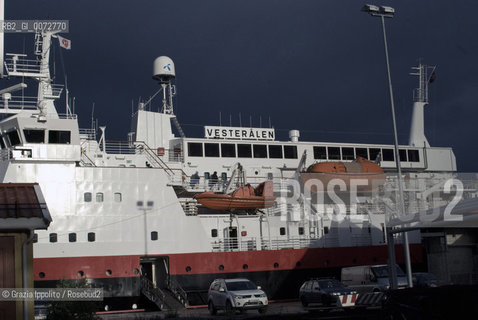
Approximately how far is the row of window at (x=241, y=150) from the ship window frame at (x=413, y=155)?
773 cm

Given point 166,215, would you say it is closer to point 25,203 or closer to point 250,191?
point 250,191

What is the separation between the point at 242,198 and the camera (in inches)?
1054

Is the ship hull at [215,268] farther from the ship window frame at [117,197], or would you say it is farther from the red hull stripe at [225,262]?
the ship window frame at [117,197]

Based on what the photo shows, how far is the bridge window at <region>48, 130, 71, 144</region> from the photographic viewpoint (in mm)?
24688

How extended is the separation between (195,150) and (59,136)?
23.6 feet

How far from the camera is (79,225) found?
24328 millimetres

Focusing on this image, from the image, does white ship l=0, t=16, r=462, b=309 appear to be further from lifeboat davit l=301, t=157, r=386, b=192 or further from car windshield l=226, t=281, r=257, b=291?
car windshield l=226, t=281, r=257, b=291

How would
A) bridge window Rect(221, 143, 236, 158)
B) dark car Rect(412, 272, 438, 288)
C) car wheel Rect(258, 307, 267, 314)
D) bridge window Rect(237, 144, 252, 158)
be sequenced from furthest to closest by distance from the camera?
bridge window Rect(237, 144, 252, 158) < bridge window Rect(221, 143, 236, 158) < dark car Rect(412, 272, 438, 288) < car wheel Rect(258, 307, 267, 314)

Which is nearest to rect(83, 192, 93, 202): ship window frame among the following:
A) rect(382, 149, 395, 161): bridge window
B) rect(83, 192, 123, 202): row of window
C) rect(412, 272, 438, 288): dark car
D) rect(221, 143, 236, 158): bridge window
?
rect(83, 192, 123, 202): row of window

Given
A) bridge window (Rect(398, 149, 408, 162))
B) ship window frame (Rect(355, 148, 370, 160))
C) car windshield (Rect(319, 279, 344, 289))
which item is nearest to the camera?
car windshield (Rect(319, 279, 344, 289))

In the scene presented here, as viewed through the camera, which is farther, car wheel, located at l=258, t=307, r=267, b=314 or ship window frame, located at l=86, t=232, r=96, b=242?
ship window frame, located at l=86, t=232, r=96, b=242

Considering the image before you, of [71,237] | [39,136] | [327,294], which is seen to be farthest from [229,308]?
[39,136]

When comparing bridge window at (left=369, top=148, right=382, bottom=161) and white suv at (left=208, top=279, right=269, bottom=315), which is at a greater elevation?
bridge window at (left=369, top=148, right=382, bottom=161)

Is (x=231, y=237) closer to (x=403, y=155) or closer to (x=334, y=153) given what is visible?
(x=334, y=153)
